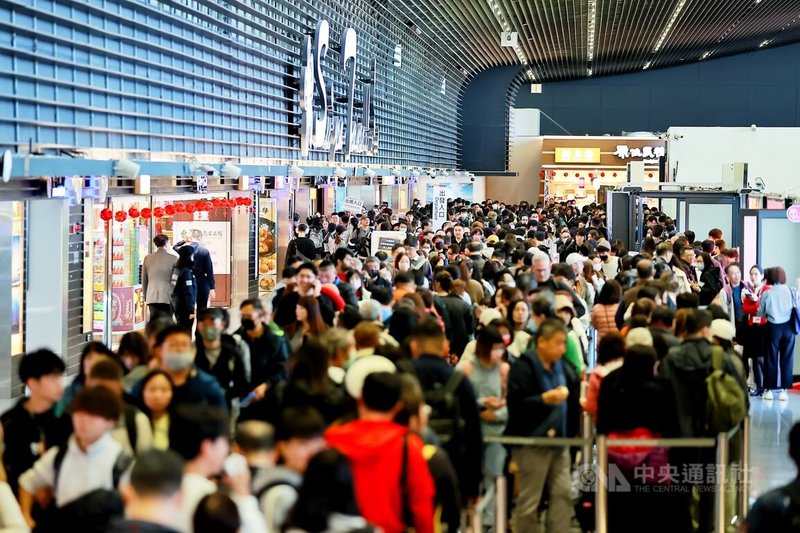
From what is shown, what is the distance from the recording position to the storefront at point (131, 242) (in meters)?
14.1

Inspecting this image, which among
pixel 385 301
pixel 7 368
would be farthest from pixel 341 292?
pixel 7 368

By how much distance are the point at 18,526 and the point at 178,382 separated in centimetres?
154

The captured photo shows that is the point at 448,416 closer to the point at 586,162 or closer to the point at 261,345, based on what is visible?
the point at 261,345

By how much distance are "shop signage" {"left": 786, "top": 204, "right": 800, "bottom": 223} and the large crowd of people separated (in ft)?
7.56

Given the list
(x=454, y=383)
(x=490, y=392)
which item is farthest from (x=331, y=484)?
(x=490, y=392)

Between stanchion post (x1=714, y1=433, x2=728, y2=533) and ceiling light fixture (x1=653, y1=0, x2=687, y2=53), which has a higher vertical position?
ceiling light fixture (x1=653, y1=0, x2=687, y2=53)

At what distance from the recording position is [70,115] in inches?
433

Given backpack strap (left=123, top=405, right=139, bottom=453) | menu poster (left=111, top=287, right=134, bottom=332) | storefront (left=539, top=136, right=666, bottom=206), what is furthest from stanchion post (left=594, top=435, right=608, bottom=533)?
storefront (left=539, top=136, right=666, bottom=206)

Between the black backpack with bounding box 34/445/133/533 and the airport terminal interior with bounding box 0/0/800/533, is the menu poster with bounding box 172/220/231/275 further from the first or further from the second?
the black backpack with bounding box 34/445/133/533

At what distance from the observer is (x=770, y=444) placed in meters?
10.9

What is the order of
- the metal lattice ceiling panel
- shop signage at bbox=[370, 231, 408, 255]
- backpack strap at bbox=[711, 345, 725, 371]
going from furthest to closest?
the metal lattice ceiling panel < shop signage at bbox=[370, 231, 408, 255] < backpack strap at bbox=[711, 345, 725, 371]

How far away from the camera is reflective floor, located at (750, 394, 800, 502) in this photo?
31.5 ft

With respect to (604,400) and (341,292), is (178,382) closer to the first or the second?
(604,400)

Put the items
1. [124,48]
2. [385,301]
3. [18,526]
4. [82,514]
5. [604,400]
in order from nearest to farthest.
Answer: [82,514]
[18,526]
[604,400]
[385,301]
[124,48]
